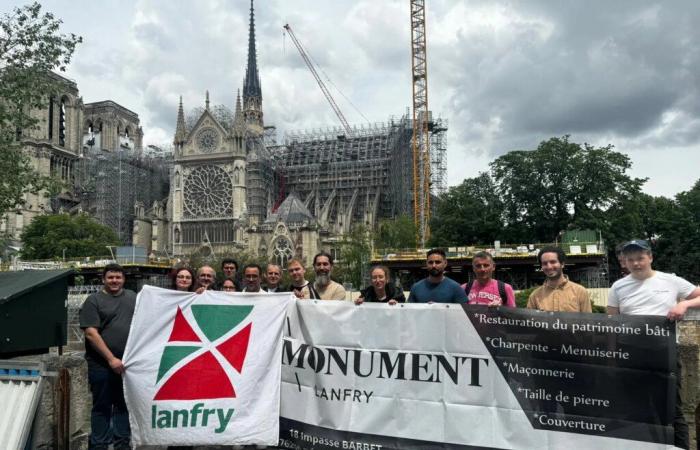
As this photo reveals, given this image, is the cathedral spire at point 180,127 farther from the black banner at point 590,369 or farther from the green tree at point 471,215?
the black banner at point 590,369

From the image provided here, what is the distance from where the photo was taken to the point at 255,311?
7.17 metres

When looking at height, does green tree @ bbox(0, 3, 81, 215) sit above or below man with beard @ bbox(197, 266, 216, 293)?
above

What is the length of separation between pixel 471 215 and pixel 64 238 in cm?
4374

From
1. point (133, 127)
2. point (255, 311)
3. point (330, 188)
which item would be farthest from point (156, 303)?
point (133, 127)

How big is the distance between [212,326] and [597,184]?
175 feet

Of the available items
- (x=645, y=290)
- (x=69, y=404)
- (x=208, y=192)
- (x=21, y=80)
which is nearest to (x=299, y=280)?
(x=69, y=404)

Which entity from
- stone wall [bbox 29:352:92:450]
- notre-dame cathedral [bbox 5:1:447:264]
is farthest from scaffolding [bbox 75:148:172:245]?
stone wall [bbox 29:352:92:450]

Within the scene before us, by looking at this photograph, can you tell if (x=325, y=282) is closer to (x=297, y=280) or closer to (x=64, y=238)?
(x=297, y=280)

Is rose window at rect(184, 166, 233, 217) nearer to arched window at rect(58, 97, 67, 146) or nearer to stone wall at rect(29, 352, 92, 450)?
arched window at rect(58, 97, 67, 146)

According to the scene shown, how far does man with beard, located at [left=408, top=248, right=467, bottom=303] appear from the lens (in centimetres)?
694

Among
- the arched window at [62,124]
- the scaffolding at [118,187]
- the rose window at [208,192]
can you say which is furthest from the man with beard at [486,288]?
the arched window at [62,124]

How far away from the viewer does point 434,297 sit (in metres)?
7.01

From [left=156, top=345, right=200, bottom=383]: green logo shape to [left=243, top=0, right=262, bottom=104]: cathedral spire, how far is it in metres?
98.6

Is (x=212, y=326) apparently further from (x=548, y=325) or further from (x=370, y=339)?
(x=548, y=325)
